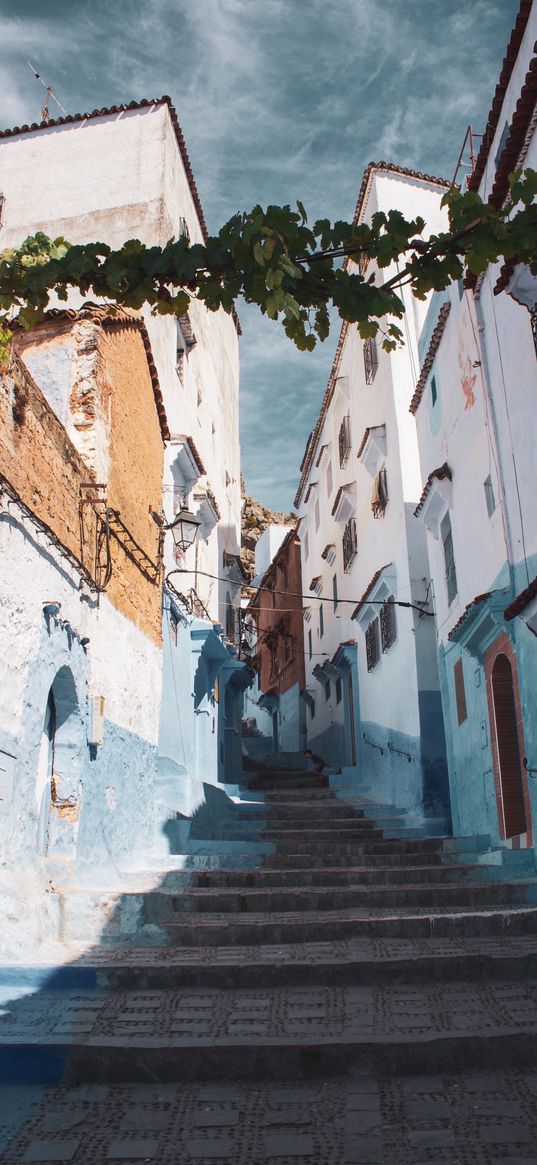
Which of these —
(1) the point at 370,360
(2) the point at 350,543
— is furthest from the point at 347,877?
(2) the point at 350,543

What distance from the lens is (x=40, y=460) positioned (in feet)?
25.7

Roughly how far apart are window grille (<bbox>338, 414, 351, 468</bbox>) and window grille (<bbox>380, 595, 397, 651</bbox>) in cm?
683

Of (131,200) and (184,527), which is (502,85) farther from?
(131,200)

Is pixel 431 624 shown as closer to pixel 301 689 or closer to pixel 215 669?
pixel 215 669

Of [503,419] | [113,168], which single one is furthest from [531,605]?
[113,168]

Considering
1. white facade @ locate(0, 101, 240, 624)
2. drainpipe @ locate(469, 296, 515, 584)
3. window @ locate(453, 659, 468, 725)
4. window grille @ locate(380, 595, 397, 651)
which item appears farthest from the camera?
window grille @ locate(380, 595, 397, 651)

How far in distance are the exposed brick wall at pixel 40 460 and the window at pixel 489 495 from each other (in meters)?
5.46

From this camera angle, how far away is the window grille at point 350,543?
23.9 m

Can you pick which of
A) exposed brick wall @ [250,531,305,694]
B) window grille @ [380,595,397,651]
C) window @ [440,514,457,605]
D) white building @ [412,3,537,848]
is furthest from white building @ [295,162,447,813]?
exposed brick wall @ [250,531,305,694]

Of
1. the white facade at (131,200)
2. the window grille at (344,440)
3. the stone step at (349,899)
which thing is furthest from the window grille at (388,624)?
the stone step at (349,899)

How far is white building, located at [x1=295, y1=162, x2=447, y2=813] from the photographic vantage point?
16984 millimetres

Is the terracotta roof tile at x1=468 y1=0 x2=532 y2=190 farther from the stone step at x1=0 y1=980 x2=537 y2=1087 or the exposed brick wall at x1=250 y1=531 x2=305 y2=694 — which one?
the exposed brick wall at x1=250 y1=531 x2=305 y2=694

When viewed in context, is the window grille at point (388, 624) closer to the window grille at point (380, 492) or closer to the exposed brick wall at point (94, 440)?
the window grille at point (380, 492)

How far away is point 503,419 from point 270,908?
6482 mm
